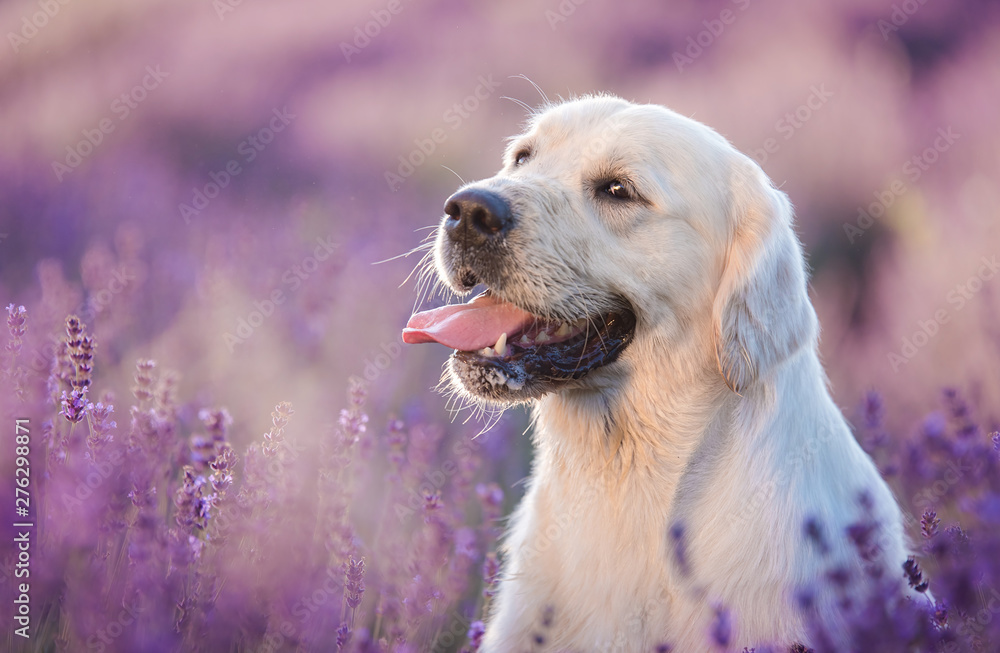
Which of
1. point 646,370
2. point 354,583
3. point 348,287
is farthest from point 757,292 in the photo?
point 348,287

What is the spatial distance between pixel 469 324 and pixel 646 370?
0.48m

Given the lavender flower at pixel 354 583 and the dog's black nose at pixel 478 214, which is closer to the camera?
the lavender flower at pixel 354 583

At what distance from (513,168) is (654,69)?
3.59 m

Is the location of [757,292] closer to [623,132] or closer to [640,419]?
[640,419]

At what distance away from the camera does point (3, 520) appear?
4.75ft

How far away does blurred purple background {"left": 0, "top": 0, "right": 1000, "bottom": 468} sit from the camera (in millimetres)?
3436

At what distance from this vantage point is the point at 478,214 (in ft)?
6.93

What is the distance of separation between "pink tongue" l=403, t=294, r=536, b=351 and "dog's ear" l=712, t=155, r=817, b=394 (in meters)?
0.53

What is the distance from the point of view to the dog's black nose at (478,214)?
209 centimetres

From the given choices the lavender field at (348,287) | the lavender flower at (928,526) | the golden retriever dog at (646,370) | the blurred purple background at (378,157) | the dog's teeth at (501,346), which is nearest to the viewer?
the lavender field at (348,287)

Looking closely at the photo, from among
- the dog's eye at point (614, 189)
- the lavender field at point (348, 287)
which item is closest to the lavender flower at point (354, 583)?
the lavender field at point (348, 287)

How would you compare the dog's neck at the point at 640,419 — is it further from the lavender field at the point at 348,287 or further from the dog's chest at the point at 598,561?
the lavender field at the point at 348,287

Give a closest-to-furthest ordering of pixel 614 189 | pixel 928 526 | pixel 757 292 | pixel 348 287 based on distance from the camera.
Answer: pixel 928 526, pixel 757 292, pixel 614 189, pixel 348 287

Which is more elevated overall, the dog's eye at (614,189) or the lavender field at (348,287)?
the dog's eye at (614,189)
